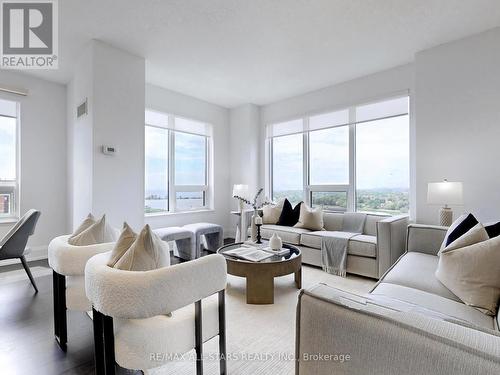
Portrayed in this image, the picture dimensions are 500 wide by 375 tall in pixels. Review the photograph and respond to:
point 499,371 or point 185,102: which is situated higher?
point 185,102

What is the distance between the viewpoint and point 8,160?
373 cm

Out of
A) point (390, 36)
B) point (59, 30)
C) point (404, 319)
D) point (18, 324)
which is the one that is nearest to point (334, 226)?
point (390, 36)

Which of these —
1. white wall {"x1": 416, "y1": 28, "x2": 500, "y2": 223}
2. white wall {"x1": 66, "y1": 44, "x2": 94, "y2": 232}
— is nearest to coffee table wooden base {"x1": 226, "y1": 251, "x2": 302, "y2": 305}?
white wall {"x1": 66, "y1": 44, "x2": 94, "y2": 232}

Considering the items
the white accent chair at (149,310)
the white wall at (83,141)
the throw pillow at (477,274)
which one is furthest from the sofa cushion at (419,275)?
the white wall at (83,141)

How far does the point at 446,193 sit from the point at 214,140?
4.08 meters

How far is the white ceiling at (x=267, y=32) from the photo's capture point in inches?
95.0

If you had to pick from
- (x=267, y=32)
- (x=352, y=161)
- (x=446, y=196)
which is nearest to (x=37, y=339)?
(x=267, y=32)

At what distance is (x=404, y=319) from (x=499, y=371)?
0.20 m

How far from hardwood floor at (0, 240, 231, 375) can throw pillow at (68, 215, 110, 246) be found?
2.51 ft

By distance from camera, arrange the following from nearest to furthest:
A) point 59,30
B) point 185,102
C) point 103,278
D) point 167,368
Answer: point 103,278 < point 167,368 < point 59,30 < point 185,102

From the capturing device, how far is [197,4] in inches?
93.4

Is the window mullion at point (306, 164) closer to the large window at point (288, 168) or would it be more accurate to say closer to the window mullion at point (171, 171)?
the large window at point (288, 168)

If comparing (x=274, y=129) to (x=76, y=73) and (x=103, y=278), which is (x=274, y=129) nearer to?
(x=76, y=73)

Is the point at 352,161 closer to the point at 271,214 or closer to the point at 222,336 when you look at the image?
the point at 271,214
